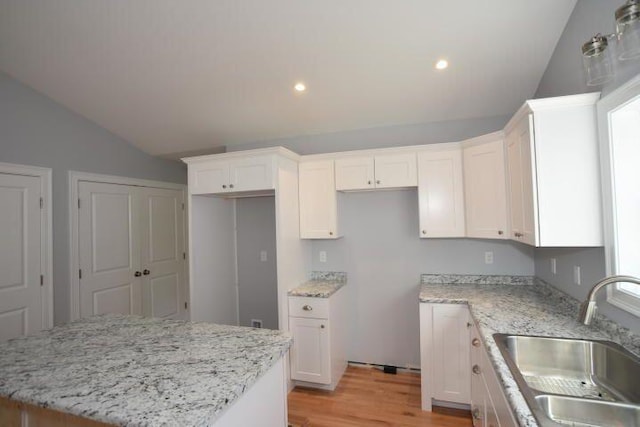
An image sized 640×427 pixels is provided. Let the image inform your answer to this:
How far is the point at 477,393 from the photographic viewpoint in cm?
191

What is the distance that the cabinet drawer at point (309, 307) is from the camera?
104 inches

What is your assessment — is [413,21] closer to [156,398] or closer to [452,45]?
[452,45]

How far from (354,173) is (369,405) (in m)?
1.93

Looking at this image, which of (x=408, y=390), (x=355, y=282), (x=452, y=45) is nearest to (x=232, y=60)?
(x=452, y=45)

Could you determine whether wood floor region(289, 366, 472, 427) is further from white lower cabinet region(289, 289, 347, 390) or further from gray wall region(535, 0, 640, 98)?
gray wall region(535, 0, 640, 98)

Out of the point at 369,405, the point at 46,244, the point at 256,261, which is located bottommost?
the point at 369,405

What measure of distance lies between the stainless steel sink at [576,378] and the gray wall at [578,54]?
1.20 metres

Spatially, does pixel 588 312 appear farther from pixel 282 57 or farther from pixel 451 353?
pixel 282 57

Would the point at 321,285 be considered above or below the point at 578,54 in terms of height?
below

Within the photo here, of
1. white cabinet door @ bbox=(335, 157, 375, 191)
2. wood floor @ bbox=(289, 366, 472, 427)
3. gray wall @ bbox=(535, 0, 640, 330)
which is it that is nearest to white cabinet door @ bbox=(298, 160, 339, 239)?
white cabinet door @ bbox=(335, 157, 375, 191)

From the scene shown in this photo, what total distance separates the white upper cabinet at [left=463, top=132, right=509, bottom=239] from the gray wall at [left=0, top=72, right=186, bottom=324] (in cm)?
370

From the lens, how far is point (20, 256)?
8.96 ft

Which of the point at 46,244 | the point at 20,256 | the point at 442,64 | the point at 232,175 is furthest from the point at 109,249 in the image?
the point at 442,64

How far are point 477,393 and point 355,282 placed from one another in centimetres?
146
